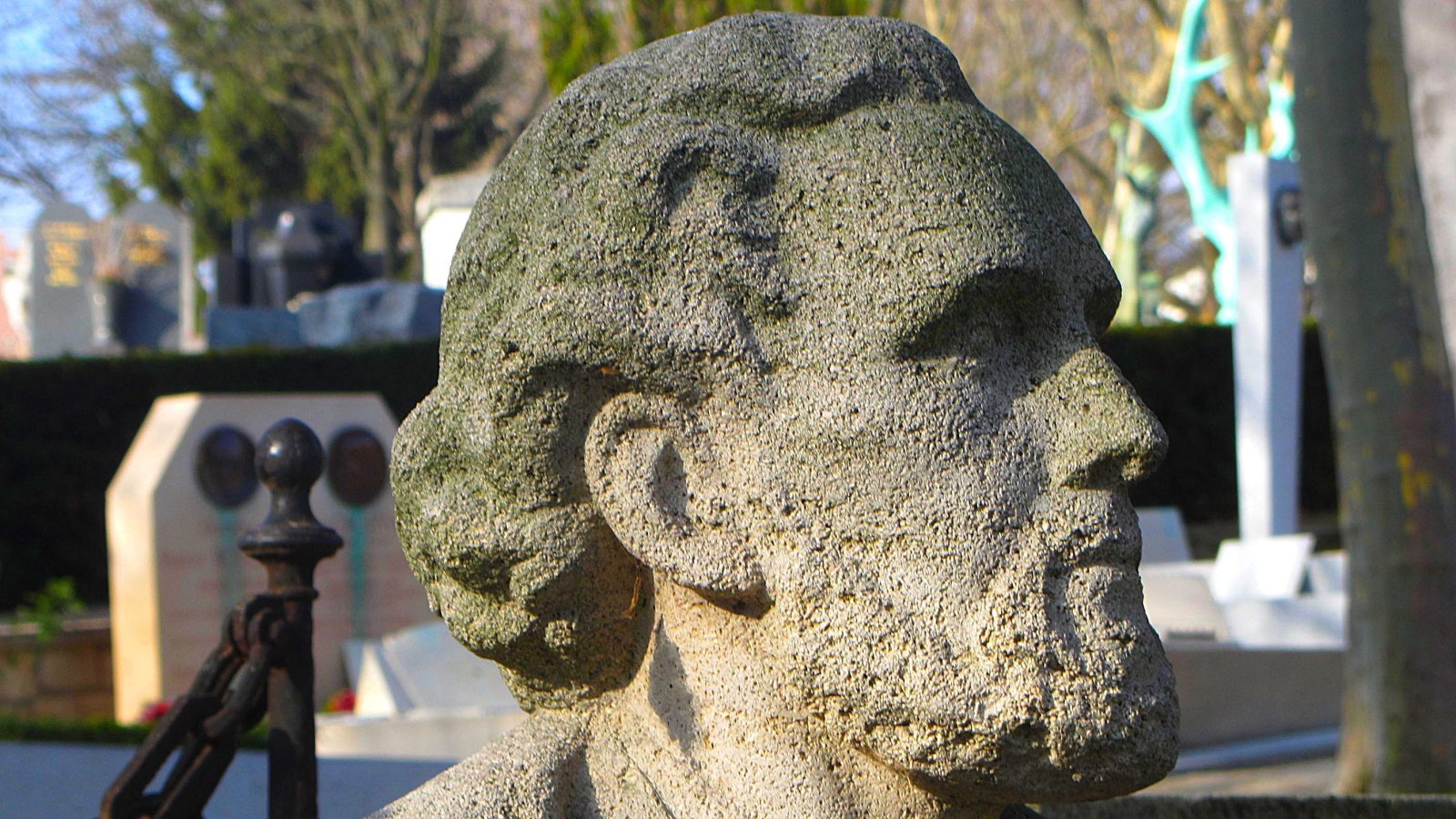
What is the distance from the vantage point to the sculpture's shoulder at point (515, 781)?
167 centimetres

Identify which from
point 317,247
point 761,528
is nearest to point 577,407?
point 761,528

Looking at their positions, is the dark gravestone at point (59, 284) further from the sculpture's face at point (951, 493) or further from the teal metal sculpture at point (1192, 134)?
the sculpture's face at point (951, 493)

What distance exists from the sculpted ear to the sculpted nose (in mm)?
346

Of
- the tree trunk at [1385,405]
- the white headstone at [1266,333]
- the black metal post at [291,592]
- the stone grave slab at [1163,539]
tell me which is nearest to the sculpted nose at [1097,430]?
the black metal post at [291,592]

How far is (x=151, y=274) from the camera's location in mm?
20141

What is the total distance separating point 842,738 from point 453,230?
15.3m

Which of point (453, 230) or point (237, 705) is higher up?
point (453, 230)

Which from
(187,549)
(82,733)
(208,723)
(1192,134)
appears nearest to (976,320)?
(208,723)

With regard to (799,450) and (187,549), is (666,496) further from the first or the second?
(187,549)

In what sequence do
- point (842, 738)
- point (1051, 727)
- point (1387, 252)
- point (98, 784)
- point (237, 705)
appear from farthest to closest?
point (98, 784)
point (1387, 252)
point (237, 705)
point (842, 738)
point (1051, 727)

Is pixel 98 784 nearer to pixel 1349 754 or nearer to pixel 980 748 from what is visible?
pixel 1349 754

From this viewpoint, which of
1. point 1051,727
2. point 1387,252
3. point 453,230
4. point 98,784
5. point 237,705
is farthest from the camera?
point 453,230

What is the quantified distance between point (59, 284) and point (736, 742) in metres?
20.3

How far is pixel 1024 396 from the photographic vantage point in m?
1.67
